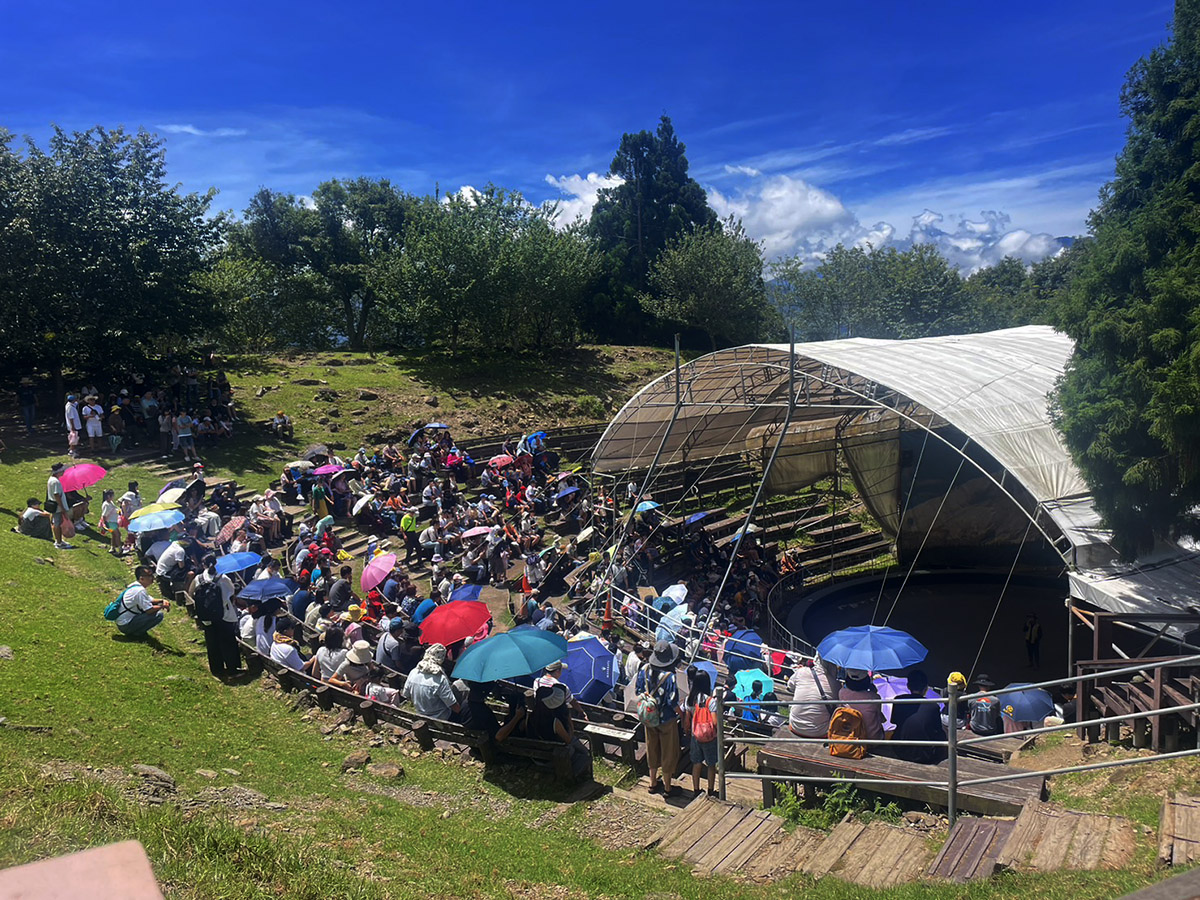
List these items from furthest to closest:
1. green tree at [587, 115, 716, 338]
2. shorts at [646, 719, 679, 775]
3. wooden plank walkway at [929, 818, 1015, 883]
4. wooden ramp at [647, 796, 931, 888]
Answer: green tree at [587, 115, 716, 338] < shorts at [646, 719, 679, 775] < wooden ramp at [647, 796, 931, 888] < wooden plank walkway at [929, 818, 1015, 883]

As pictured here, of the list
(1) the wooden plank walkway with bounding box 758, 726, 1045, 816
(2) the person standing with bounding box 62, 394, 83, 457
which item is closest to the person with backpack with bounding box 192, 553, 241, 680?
(1) the wooden plank walkway with bounding box 758, 726, 1045, 816

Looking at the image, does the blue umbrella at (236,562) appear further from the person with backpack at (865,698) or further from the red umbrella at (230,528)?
the person with backpack at (865,698)

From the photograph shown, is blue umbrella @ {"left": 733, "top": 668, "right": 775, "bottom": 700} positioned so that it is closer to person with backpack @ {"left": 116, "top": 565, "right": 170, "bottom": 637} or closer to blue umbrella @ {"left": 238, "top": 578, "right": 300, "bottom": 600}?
blue umbrella @ {"left": 238, "top": 578, "right": 300, "bottom": 600}

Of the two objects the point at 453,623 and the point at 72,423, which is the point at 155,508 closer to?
the point at 72,423

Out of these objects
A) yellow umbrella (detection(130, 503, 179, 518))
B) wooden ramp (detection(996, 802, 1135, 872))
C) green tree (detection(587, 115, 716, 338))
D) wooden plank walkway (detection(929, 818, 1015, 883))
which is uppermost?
green tree (detection(587, 115, 716, 338))

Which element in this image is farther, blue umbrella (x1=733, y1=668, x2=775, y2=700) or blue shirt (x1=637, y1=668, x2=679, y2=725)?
blue umbrella (x1=733, y1=668, x2=775, y2=700)

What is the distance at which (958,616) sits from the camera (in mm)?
20500

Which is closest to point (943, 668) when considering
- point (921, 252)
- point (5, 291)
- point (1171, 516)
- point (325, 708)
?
point (1171, 516)

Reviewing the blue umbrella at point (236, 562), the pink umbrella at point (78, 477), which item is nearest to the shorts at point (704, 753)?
the blue umbrella at point (236, 562)

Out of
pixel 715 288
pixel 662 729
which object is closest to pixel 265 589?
pixel 662 729

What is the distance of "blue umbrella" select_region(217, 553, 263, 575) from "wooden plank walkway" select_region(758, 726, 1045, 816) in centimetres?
937

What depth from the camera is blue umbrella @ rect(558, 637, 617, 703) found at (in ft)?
34.8

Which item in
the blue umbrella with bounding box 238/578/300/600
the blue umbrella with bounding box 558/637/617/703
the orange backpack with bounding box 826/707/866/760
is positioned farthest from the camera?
the blue umbrella with bounding box 238/578/300/600

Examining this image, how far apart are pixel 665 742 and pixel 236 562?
8.44m
